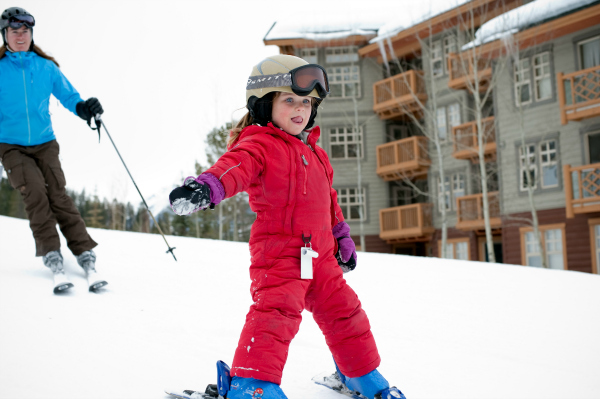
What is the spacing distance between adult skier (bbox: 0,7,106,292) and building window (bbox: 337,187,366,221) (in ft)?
58.8

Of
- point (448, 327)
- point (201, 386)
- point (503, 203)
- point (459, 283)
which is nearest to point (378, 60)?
point (503, 203)

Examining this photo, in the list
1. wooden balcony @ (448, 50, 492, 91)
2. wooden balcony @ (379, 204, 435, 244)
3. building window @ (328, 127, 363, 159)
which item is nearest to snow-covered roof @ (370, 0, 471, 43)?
wooden balcony @ (448, 50, 492, 91)

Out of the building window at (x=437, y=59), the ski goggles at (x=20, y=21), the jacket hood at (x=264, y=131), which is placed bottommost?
the jacket hood at (x=264, y=131)

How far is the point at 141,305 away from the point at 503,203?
51.2 feet

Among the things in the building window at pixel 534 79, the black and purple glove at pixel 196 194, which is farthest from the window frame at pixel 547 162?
the black and purple glove at pixel 196 194

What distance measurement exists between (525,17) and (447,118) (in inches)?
222

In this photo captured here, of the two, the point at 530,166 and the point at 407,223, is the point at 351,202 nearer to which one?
the point at 407,223

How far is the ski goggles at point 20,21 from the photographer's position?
4.05 metres

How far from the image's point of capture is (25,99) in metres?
4.10

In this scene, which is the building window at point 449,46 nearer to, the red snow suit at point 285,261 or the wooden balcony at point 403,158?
the wooden balcony at point 403,158

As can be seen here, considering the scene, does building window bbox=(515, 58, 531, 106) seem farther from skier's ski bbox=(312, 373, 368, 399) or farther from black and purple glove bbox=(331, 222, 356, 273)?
skier's ski bbox=(312, 373, 368, 399)

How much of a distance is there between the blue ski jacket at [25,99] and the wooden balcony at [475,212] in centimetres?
1576

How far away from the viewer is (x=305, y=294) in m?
2.12

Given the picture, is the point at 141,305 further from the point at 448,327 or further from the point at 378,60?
the point at 378,60
